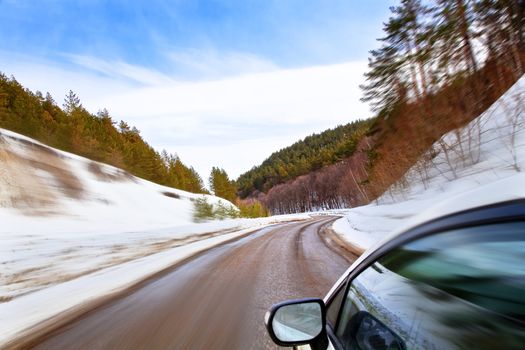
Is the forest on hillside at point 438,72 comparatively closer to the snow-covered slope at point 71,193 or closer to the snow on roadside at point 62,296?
the snow on roadside at point 62,296

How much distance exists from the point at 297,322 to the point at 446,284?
0.86 meters

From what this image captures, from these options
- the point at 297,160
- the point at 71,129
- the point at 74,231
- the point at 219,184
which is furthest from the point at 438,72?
the point at 297,160

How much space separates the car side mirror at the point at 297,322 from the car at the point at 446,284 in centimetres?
3

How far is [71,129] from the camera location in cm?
4706

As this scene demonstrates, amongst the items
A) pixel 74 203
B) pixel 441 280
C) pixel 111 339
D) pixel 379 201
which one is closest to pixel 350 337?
pixel 441 280

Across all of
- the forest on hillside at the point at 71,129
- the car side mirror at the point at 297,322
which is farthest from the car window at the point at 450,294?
the forest on hillside at the point at 71,129

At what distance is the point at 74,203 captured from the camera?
2931cm

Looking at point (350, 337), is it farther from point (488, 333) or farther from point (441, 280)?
point (488, 333)

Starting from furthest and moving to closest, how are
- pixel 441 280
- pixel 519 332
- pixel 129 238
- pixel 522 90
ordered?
pixel 129 238
pixel 522 90
pixel 441 280
pixel 519 332

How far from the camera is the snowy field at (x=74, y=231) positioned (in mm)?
6875

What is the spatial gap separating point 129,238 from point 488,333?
47.3ft

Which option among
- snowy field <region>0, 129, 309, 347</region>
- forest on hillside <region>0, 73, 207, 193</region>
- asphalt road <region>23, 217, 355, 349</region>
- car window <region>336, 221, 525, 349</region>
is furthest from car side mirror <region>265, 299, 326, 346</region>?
forest on hillside <region>0, 73, 207, 193</region>

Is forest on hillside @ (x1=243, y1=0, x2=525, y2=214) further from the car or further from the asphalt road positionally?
the car

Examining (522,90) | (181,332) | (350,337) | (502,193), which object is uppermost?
(522,90)
